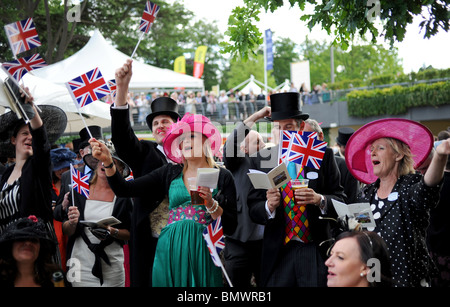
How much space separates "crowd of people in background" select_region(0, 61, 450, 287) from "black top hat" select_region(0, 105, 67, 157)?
0.01 metres

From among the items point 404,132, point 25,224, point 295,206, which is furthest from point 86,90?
point 404,132

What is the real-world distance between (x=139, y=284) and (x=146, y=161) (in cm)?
106

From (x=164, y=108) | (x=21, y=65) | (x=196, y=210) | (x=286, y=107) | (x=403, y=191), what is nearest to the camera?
(x=403, y=191)

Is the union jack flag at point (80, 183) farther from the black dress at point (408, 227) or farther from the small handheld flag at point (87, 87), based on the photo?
the black dress at point (408, 227)

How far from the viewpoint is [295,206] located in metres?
4.07

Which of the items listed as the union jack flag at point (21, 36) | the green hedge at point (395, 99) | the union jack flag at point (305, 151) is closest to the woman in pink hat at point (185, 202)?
the union jack flag at point (305, 151)

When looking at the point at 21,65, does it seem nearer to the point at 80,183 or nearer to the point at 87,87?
the point at 87,87

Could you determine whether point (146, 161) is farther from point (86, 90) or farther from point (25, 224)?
point (25, 224)

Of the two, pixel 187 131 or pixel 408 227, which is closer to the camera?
pixel 408 227

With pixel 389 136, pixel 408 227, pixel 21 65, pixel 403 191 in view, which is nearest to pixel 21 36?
pixel 21 65

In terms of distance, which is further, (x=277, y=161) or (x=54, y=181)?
(x=54, y=181)

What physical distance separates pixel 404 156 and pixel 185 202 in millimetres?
1664

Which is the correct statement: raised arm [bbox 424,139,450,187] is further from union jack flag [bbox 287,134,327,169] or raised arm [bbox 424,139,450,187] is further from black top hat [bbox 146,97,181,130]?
black top hat [bbox 146,97,181,130]

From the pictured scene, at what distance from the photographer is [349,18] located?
4.83 meters
